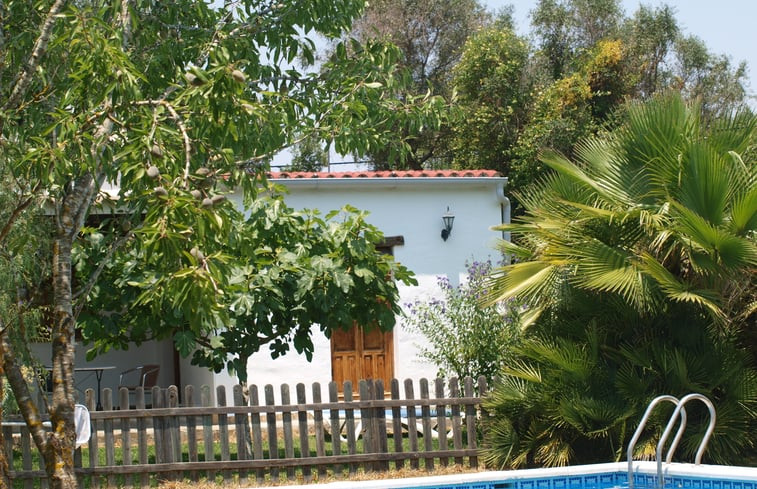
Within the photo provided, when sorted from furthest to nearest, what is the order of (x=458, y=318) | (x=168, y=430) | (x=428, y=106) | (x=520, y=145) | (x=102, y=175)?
1. (x=520, y=145)
2. (x=458, y=318)
3. (x=168, y=430)
4. (x=428, y=106)
5. (x=102, y=175)

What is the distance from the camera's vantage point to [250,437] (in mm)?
10109

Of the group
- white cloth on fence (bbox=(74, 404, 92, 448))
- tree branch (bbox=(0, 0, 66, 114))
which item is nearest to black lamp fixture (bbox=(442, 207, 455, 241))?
white cloth on fence (bbox=(74, 404, 92, 448))

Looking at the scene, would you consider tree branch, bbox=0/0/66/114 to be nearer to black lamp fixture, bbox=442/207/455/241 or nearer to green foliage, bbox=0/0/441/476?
green foliage, bbox=0/0/441/476

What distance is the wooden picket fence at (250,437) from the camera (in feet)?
31.9

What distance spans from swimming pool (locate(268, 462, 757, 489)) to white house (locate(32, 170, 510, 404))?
6463mm

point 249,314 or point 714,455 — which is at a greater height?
point 249,314

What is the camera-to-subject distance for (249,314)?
398 inches

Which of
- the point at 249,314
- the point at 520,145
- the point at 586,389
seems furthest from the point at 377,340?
the point at 520,145

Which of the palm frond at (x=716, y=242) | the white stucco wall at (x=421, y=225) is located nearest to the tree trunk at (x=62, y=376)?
the palm frond at (x=716, y=242)

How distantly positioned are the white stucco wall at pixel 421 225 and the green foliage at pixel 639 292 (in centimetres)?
485

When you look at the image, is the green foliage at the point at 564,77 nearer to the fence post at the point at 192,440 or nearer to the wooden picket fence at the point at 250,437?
the wooden picket fence at the point at 250,437

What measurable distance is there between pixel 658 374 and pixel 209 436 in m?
4.71

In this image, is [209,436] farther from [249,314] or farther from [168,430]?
[249,314]

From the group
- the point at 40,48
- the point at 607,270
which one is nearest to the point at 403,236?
the point at 607,270
